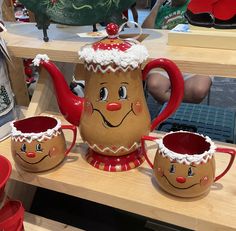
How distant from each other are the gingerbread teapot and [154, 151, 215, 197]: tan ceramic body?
73mm

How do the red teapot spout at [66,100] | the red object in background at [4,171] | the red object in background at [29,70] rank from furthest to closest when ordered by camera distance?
1. the red object in background at [29,70]
2. the red teapot spout at [66,100]
3. the red object in background at [4,171]

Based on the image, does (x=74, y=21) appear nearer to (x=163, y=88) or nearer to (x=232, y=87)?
(x=163, y=88)

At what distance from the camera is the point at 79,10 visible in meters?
0.63

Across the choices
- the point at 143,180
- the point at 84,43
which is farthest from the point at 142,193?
the point at 84,43

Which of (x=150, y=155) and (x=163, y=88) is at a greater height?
(x=150, y=155)

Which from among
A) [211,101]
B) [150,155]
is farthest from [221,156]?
[211,101]

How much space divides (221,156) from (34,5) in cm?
44

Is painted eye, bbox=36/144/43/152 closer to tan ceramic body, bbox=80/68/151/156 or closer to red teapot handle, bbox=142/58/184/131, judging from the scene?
tan ceramic body, bbox=80/68/151/156

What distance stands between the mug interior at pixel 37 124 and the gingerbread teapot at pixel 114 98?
37 millimetres

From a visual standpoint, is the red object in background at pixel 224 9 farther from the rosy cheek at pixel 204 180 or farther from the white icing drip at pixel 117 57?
the rosy cheek at pixel 204 180

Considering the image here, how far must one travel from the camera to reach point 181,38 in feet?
2.10

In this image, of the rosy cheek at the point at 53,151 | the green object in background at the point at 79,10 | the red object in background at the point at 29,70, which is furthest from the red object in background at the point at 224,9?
the red object in background at the point at 29,70

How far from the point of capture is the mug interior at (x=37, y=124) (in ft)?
1.97

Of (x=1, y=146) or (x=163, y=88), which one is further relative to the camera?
(x=163, y=88)
